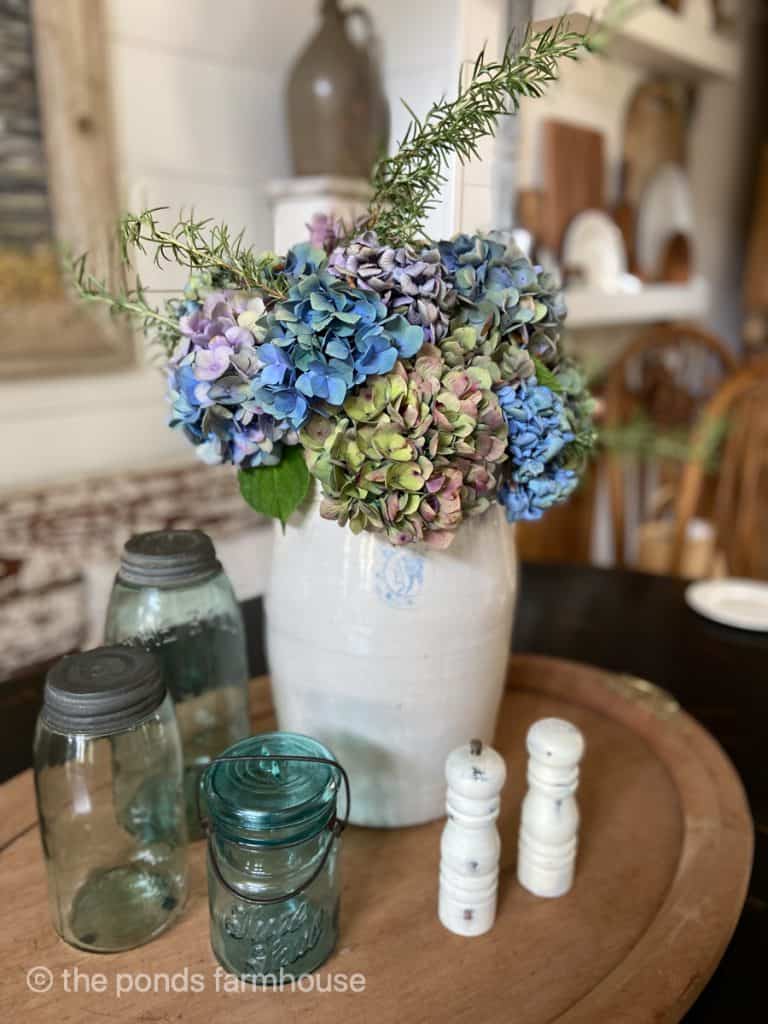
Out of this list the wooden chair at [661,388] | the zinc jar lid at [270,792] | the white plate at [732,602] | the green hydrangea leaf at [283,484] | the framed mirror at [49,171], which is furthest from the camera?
the wooden chair at [661,388]

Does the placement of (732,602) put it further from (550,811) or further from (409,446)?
(409,446)

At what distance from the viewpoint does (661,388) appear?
2.33m

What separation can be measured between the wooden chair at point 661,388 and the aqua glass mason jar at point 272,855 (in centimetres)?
154

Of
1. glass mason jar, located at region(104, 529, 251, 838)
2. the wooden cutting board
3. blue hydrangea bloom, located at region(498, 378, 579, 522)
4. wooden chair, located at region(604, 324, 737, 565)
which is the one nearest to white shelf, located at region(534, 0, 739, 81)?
Answer: the wooden cutting board

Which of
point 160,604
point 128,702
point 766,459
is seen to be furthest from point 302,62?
point 128,702

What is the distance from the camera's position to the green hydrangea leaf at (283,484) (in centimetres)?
55

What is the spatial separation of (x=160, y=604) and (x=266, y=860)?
0.21 meters

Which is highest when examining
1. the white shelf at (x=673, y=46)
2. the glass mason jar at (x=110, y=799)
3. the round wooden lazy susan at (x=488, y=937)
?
the white shelf at (x=673, y=46)

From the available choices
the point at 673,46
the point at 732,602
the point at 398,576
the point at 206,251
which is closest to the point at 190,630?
the point at 398,576

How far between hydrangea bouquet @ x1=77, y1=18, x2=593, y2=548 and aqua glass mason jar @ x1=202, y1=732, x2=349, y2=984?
0.15 meters

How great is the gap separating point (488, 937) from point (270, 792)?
18cm

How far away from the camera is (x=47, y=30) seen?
50.8 inches

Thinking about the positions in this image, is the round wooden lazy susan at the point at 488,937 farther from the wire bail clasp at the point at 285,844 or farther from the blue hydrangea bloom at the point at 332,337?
the blue hydrangea bloom at the point at 332,337

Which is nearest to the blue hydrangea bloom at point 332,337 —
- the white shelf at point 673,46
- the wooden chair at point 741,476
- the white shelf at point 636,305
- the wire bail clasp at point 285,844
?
the wire bail clasp at point 285,844
